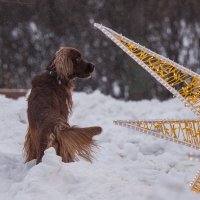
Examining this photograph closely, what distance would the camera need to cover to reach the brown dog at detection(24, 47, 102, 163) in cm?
393

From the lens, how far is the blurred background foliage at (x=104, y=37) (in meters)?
8.38

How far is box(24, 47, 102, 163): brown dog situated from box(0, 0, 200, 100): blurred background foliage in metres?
3.74

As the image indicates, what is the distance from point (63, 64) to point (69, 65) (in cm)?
7

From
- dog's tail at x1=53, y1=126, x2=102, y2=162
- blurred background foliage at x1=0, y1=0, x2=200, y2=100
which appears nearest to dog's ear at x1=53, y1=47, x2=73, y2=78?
dog's tail at x1=53, y1=126, x2=102, y2=162

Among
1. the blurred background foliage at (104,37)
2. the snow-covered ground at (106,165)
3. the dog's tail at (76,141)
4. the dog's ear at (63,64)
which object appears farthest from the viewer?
the blurred background foliage at (104,37)

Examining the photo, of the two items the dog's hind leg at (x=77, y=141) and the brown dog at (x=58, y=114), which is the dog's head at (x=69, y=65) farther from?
the dog's hind leg at (x=77, y=141)

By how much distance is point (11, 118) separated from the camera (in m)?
6.18

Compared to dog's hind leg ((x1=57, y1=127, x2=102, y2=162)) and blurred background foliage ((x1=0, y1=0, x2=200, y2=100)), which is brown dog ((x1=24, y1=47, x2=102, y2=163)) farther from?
blurred background foliage ((x1=0, y1=0, x2=200, y2=100))

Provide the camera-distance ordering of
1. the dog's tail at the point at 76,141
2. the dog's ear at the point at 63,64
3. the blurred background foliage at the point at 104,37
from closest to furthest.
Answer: the dog's tail at the point at 76,141, the dog's ear at the point at 63,64, the blurred background foliage at the point at 104,37

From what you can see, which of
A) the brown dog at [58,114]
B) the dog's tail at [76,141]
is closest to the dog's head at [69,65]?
the brown dog at [58,114]

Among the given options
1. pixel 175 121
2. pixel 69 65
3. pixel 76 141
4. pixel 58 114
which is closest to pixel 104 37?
pixel 69 65

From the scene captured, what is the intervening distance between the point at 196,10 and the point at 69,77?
4.59 m

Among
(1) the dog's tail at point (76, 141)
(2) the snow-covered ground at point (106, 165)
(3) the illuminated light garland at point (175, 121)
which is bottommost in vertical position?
(2) the snow-covered ground at point (106, 165)

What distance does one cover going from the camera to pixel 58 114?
427 cm
